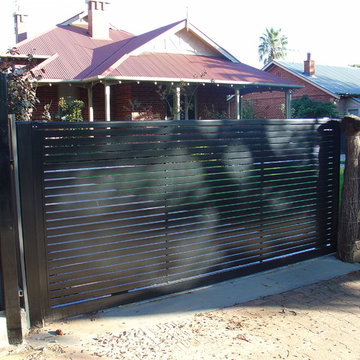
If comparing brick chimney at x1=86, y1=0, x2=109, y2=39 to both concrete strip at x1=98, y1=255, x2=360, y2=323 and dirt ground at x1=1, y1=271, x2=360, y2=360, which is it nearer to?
concrete strip at x1=98, y1=255, x2=360, y2=323

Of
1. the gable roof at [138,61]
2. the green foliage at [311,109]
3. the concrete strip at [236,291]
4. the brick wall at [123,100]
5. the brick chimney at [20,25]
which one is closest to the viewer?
the concrete strip at [236,291]

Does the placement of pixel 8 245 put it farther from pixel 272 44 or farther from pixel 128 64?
pixel 272 44

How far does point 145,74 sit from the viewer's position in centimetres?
1653

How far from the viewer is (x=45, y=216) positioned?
3762 millimetres

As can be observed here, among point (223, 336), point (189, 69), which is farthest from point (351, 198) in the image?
point (189, 69)

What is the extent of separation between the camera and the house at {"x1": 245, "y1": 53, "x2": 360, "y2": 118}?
101 feet

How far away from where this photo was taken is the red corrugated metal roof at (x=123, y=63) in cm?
1675

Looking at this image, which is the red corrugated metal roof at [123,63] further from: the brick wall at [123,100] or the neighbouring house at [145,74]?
the brick wall at [123,100]

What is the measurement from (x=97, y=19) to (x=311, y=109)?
12.7 m

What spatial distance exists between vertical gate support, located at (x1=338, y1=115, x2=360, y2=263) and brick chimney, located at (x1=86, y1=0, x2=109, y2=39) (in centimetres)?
1907

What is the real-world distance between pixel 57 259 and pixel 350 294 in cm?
295

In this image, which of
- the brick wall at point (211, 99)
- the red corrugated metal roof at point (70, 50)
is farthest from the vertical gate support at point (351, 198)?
the brick wall at point (211, 99)

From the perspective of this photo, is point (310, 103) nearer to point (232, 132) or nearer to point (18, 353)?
point (232, 132)

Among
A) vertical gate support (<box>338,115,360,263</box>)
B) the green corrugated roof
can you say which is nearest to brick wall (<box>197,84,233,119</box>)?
the green corrugated roof
